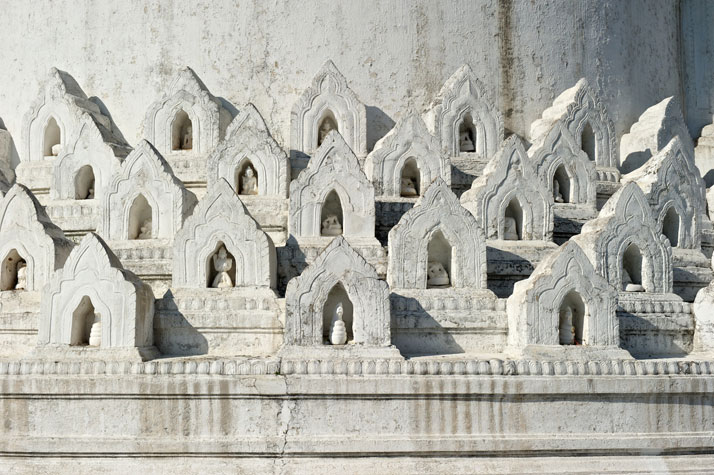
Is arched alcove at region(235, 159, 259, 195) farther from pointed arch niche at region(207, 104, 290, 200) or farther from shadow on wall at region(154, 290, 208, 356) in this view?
shadow on wall at region(154, 290, 208, 356)

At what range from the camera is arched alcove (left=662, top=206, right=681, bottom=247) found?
32.5ft

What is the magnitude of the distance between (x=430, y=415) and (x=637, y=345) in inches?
87.5

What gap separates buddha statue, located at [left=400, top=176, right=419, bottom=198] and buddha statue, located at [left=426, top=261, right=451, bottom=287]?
4.85 ft

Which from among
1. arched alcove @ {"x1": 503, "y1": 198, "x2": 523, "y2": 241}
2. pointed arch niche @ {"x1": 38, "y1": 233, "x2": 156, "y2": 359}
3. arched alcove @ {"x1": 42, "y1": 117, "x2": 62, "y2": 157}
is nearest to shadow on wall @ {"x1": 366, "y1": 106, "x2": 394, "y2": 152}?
arched alcove @ {"x1": 503, "y1": 198, "x2": 523, "y2": 241}

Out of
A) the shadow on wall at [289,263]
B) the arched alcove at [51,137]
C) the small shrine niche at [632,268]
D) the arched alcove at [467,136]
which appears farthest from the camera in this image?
the arched alcove at [51,137]

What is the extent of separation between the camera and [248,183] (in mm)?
9516

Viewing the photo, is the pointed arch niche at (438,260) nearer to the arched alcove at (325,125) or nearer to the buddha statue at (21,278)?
the arched alcove at (325,125)

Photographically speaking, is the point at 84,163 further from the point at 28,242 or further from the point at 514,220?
the point at 514,220

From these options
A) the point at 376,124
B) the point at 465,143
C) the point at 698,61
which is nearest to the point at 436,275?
the point at 465,143

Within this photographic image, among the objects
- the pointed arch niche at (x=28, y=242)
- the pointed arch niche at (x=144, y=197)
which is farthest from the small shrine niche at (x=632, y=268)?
the pointed arch niche at (x=28, y=242)

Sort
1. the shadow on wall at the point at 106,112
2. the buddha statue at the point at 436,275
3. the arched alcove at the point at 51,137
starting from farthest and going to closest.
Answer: the shadow on wall at the point at 106,112 < the arched alcove at the point at 51,137 < the buddha statue at the point at 436,275

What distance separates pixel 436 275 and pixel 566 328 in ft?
4.06

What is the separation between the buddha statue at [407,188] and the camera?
31.6 ft

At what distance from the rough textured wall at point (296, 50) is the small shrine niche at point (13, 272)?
260 cm
